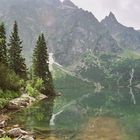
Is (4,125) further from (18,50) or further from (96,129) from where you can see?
(18,50)

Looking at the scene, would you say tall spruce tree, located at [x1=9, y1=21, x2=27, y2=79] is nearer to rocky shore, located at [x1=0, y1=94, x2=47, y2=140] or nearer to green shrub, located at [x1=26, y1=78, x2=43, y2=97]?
green shrub, located at [x1=26, y1=78, x2=43, y2=97]

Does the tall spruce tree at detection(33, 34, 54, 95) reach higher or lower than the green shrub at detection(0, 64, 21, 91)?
higher

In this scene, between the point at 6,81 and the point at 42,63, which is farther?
the point at 42,63

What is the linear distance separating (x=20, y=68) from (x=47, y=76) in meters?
17.7

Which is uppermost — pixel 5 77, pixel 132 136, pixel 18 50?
pixel 18 50

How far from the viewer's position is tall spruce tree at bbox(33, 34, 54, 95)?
11675 cm

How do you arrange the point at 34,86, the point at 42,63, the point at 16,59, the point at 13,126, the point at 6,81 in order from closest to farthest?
the point at 13,126 → the point at 6,81 → the point at 16,59 → the point at 34,86 → the point at 42,63

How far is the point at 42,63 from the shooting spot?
387 ft

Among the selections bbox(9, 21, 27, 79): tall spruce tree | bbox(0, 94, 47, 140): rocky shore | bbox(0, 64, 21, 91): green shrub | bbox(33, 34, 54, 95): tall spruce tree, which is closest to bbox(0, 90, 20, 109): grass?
bbox(0, 94, 47, 140): rocky shore

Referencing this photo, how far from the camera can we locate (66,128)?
49438mm

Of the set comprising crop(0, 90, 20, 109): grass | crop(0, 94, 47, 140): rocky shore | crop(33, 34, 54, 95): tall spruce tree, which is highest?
crop(33, 34, 54, 95): tall spruce tree

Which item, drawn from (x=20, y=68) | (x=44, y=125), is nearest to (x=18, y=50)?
(x=20, y=68)

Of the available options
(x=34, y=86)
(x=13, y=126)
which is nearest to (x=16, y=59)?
(x=34, y=86)

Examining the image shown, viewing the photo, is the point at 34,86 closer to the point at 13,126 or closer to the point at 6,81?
the point at 6,81
